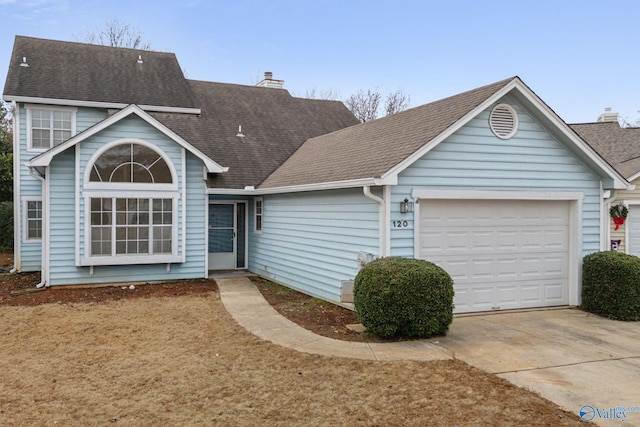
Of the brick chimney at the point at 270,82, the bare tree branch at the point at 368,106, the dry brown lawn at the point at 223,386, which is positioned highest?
the bare tree branch at the point at 368,106

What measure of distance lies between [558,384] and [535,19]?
42.8ft

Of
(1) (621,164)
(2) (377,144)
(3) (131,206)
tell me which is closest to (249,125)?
(3) (131,206)

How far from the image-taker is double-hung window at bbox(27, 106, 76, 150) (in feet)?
45.9

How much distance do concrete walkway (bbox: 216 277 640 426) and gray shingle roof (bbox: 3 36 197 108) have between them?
929cm

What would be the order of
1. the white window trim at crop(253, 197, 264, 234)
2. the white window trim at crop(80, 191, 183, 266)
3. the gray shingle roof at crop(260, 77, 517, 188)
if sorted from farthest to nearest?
1. the white window trim at crop(253, 197, 264, 234)
2. the white window trim at crop(80, 191, 183, 266)
3. the gray shingle roof at crop(260, 77, 517, 188)

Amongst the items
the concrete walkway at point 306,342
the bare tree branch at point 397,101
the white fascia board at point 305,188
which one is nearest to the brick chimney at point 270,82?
the white fascia board at point 305,188

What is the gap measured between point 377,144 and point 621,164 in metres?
8.48

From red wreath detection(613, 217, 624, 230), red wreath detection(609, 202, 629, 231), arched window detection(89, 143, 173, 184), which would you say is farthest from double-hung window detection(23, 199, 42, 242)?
red wreath detection(613, 217, 624, 230)

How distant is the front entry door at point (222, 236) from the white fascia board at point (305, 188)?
117 centimetres

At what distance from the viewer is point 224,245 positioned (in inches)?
561

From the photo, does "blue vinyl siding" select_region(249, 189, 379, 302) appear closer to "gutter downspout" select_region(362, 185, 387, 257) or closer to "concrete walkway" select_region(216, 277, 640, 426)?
"gutter downspout" select_region(362, 185, 387, 257)

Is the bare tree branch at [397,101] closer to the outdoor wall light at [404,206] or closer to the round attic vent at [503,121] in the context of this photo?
the round attic vent at [503,121]

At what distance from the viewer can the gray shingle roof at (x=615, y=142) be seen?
14.6 meters

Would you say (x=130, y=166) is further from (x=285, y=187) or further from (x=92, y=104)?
(x=92, y=104)
